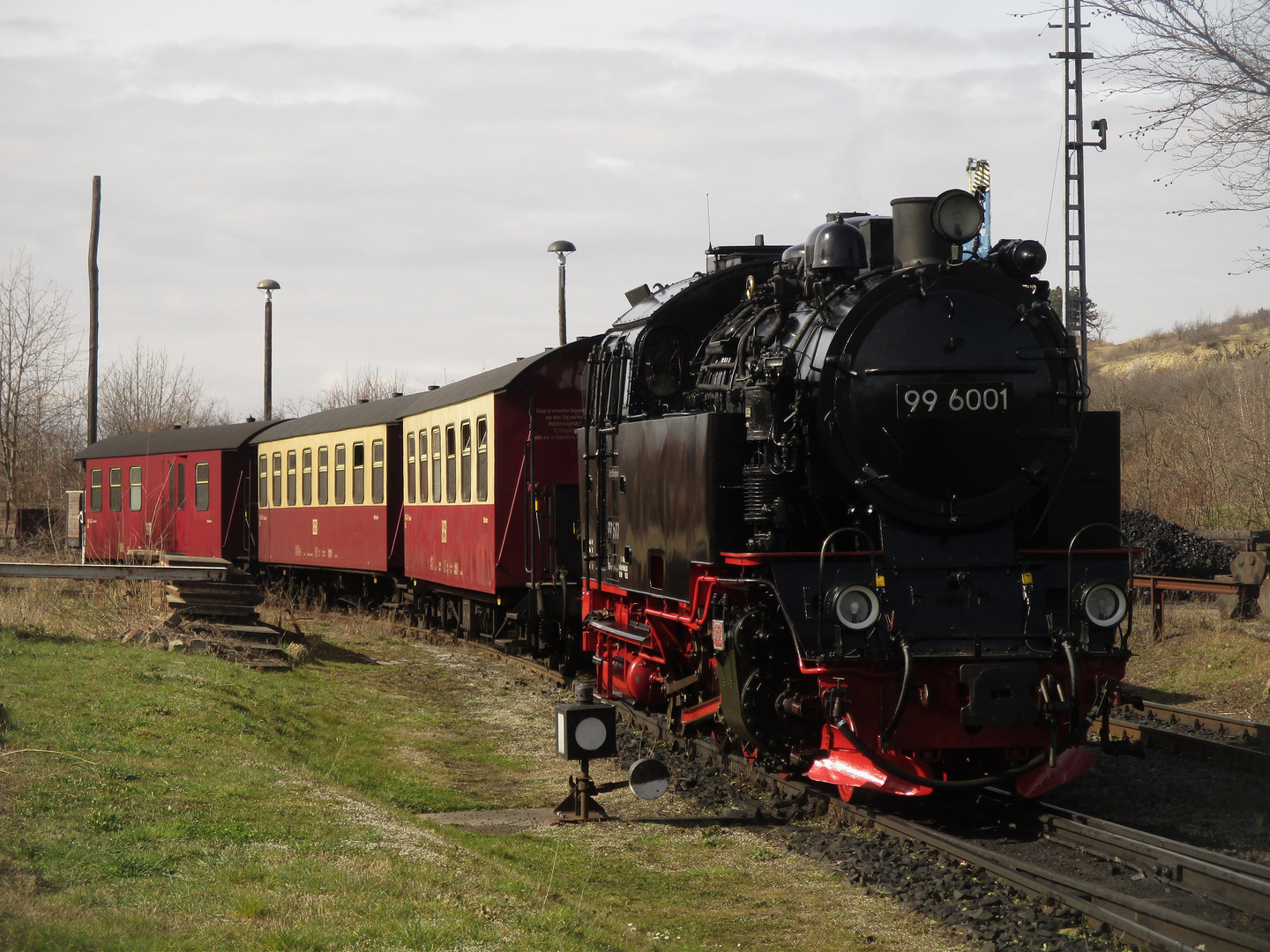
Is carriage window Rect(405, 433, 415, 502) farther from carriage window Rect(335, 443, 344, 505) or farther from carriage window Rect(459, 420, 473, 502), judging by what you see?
carriage window Rect(335, 443, 344, 505)

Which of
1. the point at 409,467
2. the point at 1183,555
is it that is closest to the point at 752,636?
the point at 1183,555

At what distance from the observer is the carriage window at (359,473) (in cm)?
1939

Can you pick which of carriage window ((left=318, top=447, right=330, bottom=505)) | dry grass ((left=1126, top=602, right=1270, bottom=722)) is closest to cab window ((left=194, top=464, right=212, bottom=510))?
carriage window ((left=318, top=447, right=330, bottom=505))

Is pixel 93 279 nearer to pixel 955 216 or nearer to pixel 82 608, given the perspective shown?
pixel 82 608

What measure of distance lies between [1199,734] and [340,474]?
14394 millimetres

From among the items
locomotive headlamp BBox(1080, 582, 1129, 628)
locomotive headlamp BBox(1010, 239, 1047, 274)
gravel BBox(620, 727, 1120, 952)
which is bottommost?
gravel BBox(620, 727, 1120, 952)

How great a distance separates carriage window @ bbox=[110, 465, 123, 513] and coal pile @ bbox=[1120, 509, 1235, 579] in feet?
66.4

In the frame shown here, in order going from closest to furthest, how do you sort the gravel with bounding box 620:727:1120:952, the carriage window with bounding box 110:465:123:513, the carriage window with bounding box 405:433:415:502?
1. the gravel with bounding box 620:727:1120:952
2. the carriage window with bounding box 405:433:415:502
3. the carriage window with bounding box 110:465:123:513

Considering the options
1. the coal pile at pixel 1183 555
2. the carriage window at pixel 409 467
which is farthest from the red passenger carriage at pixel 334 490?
the coal pile at pixel 1183 555

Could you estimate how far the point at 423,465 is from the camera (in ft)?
56.1

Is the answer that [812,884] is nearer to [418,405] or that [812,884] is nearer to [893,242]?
[893,242]

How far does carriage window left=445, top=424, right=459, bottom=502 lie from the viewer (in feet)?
50.7

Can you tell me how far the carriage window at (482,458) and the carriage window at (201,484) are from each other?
11.8 meters

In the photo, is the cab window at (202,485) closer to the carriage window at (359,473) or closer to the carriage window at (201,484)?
the carriage window at (201,484)
